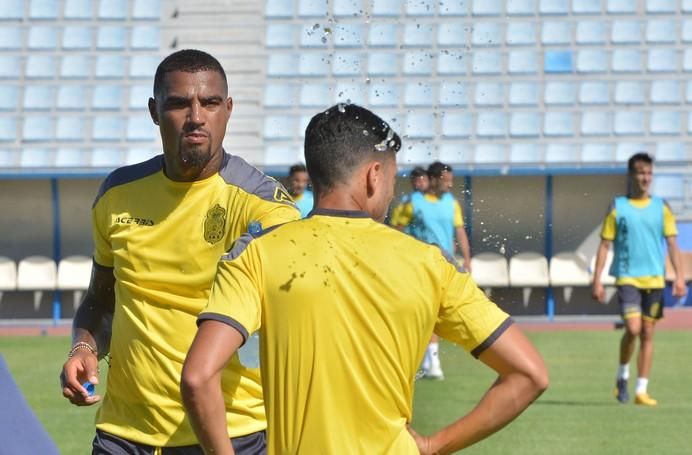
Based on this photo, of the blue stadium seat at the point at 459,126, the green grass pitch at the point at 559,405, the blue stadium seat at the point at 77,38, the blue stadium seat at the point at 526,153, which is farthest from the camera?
the blue stadium seat at the point at 77,38

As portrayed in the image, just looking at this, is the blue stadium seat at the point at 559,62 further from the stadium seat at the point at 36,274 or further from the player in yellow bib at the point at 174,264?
the player in yellow bib at the point at 174,264

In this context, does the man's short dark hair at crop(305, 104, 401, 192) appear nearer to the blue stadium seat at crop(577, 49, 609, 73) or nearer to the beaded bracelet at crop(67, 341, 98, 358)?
the beaded bracelet at crop(67, 341, 98, 358)

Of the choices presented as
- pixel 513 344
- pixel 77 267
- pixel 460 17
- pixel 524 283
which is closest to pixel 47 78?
pixel 77 267

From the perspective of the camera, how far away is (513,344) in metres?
3.23

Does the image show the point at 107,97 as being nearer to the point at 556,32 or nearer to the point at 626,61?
the point at 556,32

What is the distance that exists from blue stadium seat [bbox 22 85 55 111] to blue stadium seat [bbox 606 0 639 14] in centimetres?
1038

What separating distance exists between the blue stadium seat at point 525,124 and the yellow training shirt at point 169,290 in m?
19.7

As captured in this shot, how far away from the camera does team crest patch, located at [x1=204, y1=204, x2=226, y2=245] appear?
173 inches

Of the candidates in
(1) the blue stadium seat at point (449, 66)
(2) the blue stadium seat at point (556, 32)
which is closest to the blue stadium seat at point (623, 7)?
(2) the blue stadium seat at point (556, 32)

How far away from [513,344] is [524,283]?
63.6 ft

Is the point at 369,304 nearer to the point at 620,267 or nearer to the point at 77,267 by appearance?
the point at 620,267

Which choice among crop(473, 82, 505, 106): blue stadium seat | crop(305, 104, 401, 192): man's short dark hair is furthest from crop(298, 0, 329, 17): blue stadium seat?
crop(305, 104, 401, 192): man's short dark hair

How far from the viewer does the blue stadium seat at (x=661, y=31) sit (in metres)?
24.8

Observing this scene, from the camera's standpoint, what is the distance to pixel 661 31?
81.7 ft
